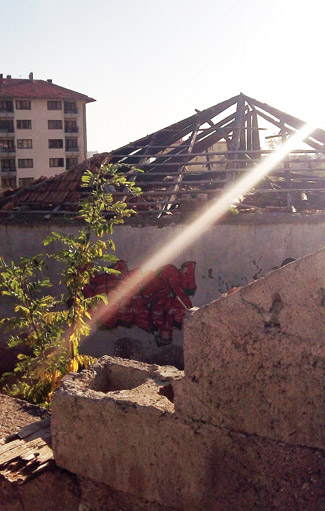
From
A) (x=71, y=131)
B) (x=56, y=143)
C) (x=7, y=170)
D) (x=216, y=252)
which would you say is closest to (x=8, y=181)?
(x=7, y=170)

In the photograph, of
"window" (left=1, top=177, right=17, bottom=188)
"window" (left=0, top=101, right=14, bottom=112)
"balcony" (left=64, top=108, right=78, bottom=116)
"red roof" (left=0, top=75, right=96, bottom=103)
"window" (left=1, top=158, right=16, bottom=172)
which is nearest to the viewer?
"red roof" (left=0, top=75, right=96, bottom=103)

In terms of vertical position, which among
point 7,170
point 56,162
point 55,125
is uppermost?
point 55,125

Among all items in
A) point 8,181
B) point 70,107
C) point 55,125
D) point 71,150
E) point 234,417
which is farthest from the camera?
point 71,150

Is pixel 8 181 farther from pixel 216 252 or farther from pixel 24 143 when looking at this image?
pixel 216 252

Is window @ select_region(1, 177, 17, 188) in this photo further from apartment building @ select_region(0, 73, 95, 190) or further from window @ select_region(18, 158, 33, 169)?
window @ select_region(18, 158, 33, 169)

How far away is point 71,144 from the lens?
49688mm

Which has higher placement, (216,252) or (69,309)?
(216,252)

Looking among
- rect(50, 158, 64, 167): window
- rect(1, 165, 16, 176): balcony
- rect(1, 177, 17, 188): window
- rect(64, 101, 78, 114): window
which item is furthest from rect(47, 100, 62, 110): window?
rect(1, 177, 17, 188): window

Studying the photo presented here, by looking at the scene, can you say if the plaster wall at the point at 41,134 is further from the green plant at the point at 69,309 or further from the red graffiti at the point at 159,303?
the green plant at the point at 69,309

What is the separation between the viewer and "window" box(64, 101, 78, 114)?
48.4 m

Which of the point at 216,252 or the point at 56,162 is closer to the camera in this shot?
the point at 216,252

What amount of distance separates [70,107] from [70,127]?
5.58ft

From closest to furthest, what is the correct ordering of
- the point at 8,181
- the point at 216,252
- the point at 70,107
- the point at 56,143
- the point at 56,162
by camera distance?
1. the point at 216,252
2. the point at 8,181
3. the point at 70,107
4. the point at 56,143
5. the point at 56,162

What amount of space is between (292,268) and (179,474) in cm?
177
